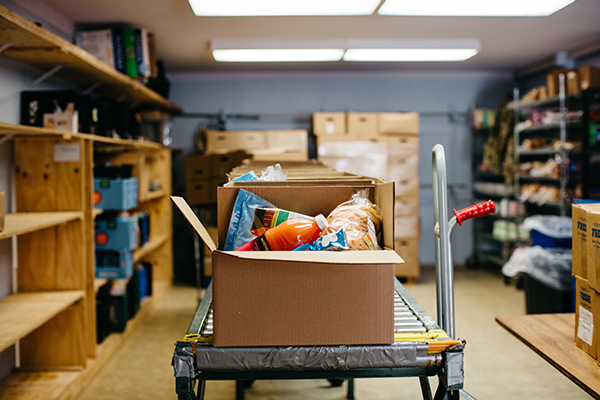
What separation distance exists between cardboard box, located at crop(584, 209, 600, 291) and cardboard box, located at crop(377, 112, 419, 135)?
368 centimetres

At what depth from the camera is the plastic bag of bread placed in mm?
1125

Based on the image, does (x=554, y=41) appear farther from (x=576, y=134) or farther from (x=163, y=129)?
(x=163, y=129)

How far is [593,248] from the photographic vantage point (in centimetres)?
123

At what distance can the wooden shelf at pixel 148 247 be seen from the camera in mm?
3585

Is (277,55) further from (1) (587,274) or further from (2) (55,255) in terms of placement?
(1) (587,274)

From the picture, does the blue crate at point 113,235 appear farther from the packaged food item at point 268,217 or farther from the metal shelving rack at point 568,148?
the metal shelving rack at point 568,148

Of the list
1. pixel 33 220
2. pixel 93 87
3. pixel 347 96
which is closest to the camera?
pixel 33 220

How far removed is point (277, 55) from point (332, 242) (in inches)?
140

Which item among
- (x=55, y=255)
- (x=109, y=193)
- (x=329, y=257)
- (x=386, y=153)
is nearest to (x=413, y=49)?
(x=386, y=153)

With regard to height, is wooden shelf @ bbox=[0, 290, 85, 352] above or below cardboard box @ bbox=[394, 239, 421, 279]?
above

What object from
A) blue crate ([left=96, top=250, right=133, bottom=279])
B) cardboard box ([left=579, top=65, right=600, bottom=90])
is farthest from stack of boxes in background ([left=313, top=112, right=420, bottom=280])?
blue crate ([left=96, top=250, right=133, bottom=279])

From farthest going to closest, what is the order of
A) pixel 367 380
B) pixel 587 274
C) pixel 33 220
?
pixel 367 380
pixel 33 220
pixel 587 274

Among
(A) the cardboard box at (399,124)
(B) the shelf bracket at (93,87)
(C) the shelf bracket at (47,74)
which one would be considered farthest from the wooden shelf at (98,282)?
(A) the cardboard box at (399,124)

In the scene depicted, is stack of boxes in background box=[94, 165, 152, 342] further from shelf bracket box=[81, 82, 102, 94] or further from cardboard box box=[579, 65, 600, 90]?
cardboard box box=[579, 65, 600, 90]
